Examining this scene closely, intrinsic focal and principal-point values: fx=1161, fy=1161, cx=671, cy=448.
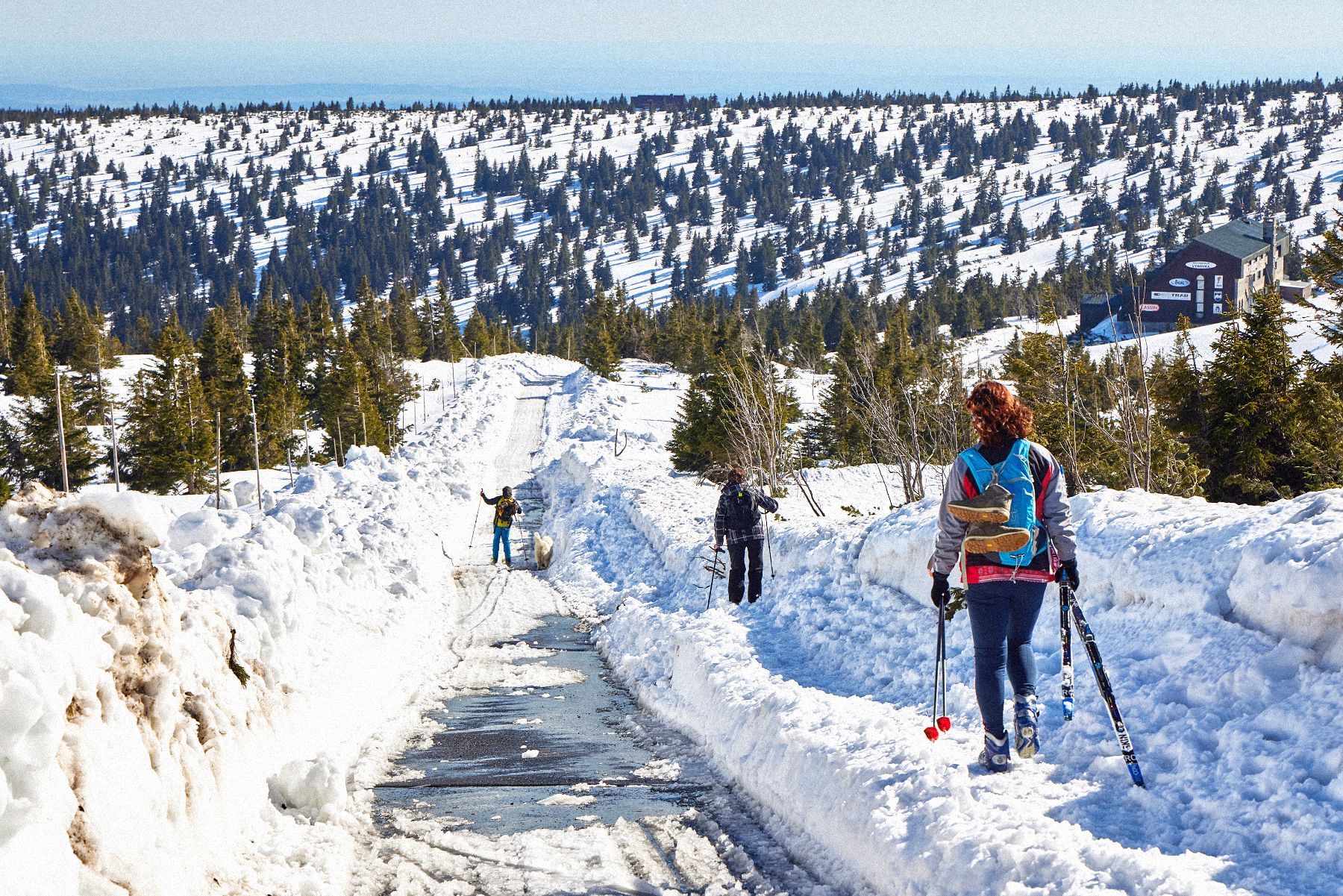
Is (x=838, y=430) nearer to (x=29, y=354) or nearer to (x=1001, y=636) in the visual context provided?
(x=1001, y=636)

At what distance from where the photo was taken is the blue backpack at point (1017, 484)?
5715 mm

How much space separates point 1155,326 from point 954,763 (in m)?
106

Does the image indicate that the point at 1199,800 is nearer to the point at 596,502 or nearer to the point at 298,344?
the point at 596,502

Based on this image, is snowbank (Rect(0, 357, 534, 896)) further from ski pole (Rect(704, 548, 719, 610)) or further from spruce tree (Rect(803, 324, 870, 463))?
spruce tree (Rect(803, 324, 870, 463))

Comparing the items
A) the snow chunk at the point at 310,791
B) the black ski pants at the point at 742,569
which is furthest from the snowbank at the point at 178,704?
the black ski pants at the point at 742,569

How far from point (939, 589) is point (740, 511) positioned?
6.21 metres

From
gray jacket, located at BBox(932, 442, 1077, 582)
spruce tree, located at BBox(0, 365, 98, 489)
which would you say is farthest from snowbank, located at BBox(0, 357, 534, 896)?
spruce tree, located at BBox(0, 365, 98, 489)

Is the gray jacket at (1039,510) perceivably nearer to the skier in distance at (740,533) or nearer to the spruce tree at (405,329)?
the skier in distance at (740,533)

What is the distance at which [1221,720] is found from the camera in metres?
5.63

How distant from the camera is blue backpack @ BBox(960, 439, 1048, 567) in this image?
5715mm

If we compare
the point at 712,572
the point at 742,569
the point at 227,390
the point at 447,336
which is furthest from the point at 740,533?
the point at 447,336

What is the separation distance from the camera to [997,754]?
582 centimetres

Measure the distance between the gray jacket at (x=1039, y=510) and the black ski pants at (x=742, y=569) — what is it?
248 inches

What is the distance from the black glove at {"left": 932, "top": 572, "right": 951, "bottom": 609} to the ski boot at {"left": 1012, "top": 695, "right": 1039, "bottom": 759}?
0.63 meters
